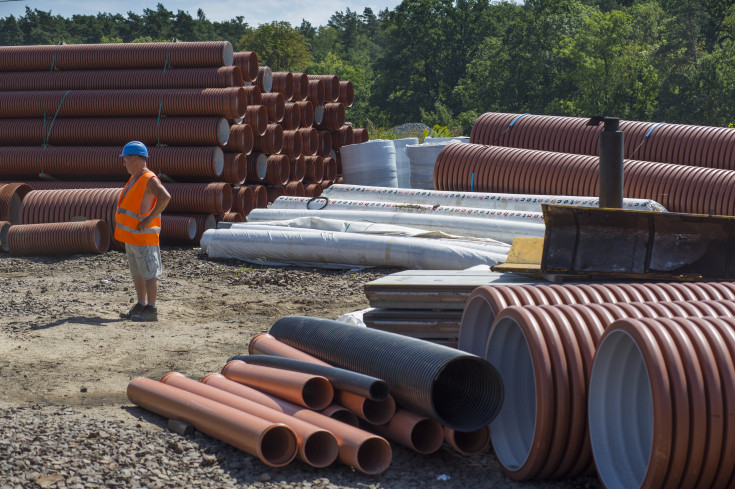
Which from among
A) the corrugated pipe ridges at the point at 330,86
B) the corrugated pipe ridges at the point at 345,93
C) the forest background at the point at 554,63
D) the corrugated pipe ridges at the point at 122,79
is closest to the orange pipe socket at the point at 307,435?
the corrugated pipe ridges at the point at 122,79

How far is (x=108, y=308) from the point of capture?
9.73 m

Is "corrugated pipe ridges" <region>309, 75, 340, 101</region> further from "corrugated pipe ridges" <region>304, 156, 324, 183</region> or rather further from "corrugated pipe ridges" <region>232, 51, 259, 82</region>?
"corrugated pipe ridges" <region>232, 51, 259, 82</region>

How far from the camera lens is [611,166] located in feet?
27.5

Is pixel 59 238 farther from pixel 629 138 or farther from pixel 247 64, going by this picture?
pixel 629 138

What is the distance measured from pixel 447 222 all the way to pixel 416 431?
7199 mm

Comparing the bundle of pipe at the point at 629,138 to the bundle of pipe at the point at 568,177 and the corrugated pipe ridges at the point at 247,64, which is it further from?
the corrugated pipe ridges at the point at 247,64

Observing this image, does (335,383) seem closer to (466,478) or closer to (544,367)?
(466,478)

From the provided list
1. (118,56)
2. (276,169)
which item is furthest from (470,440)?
(118,56)

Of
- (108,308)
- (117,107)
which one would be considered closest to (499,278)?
(108,308)

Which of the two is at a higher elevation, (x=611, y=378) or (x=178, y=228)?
(x=611, y=378)

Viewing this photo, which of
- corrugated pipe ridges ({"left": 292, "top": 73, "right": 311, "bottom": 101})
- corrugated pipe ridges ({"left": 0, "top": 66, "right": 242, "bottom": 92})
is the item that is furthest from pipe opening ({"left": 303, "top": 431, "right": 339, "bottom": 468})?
corrugated pipe ridges ({"left": 292, "top": 73, "right": 311, "bottom": 101})

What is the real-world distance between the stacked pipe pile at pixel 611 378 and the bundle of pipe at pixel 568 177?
7.38 meters

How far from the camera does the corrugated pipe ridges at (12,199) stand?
15039mm

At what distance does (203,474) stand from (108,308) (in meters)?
5.29
